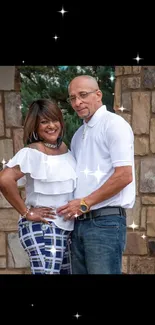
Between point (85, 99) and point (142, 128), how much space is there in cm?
58

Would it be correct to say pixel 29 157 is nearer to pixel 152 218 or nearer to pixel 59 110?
pixel 59 110

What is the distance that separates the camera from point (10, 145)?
2590 millimetres

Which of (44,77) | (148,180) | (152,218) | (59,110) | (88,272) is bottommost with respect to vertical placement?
(88,272)

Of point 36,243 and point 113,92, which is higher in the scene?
point 113,92

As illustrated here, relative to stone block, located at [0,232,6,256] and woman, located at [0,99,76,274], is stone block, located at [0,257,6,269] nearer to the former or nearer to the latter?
stone block, located at [0,232,6,256]

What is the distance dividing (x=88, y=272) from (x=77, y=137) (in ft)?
1.55

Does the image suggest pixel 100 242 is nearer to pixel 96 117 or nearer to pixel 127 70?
pixel 96 117

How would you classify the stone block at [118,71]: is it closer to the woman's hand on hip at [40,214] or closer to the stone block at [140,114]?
the stone block at [140,114]

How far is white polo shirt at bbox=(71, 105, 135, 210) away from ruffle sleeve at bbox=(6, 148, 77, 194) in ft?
0.14

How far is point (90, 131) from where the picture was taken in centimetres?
204

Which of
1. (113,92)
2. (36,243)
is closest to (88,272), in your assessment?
(36,243)

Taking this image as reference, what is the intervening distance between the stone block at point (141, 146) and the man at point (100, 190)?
564 mm

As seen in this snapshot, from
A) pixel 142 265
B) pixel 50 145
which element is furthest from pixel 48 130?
pixel 142 265

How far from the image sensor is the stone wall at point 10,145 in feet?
8.35
